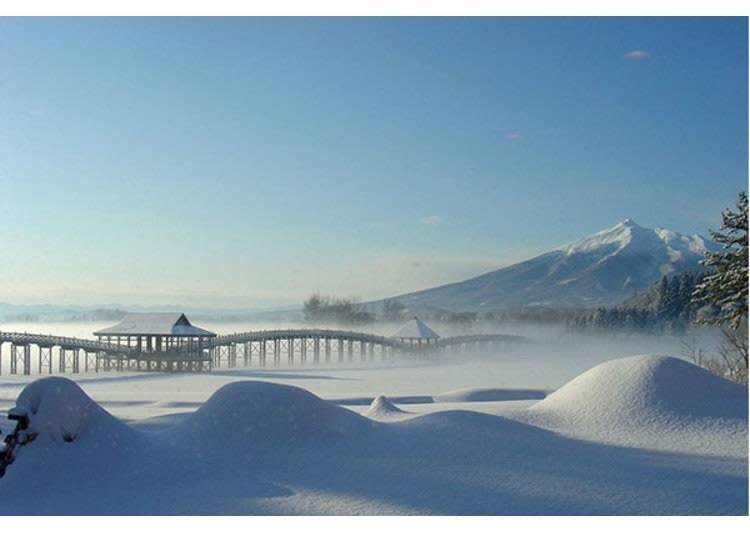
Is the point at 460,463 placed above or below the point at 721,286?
below

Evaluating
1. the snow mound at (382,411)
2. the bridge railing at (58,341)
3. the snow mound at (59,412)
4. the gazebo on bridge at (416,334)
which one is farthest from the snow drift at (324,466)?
the gazebo on bridge at (416,334)

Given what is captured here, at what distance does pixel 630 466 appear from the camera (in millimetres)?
12078

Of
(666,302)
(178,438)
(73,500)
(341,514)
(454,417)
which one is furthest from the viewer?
(666,302)

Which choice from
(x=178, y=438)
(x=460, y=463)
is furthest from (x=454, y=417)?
(x=178, y=438)

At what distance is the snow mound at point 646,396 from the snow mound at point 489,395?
9.77 metres

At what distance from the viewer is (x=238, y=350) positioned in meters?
61.2

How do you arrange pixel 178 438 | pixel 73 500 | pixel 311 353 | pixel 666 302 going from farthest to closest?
pixel 666 302 → pixel 311 353 → pixel 178 438 → pixel 73 500

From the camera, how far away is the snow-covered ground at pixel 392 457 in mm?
10422

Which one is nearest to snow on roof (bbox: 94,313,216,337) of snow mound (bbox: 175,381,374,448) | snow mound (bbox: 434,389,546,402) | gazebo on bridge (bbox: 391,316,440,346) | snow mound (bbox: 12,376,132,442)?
gazebo on bridge (bbox: 391,316,440,346)

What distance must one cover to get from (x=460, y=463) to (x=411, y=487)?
4.50 ft

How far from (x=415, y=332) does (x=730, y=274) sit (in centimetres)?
4282

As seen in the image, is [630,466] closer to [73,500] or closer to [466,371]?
[73,500]

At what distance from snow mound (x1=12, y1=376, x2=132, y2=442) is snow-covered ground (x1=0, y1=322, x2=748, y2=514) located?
2cm

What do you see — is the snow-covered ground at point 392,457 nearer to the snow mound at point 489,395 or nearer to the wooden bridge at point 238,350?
the snow mound at point 489,395
